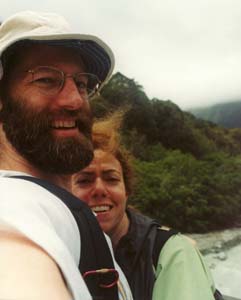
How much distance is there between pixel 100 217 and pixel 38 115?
0.46 metres

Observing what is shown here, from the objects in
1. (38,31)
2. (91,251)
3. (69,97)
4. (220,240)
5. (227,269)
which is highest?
(38,31)

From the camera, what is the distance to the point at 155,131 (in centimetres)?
158

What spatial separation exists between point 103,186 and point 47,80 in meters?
0.46

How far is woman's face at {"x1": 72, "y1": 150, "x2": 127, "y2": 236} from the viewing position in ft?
3.59

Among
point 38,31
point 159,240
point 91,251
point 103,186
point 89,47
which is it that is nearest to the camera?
point 91,251

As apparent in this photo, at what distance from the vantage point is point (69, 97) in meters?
0.71

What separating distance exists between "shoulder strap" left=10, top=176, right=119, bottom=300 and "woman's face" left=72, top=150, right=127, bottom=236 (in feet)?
1.86

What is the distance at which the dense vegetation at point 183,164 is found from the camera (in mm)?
1556

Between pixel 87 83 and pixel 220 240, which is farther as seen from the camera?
pixel 220 240

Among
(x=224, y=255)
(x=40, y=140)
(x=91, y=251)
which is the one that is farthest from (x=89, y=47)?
(x=224, y=255)

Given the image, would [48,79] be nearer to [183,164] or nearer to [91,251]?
[91,251]

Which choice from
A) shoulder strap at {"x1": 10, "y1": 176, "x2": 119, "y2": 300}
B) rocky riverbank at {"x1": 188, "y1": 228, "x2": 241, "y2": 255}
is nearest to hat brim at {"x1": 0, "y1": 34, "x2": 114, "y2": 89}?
shoulder strap at {"x1": 10, "y1": 176, "x2": 119, "y2": 300}

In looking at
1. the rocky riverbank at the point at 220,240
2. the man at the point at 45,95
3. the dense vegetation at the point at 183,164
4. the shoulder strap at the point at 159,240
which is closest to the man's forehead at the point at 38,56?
the man at the point at 45,95

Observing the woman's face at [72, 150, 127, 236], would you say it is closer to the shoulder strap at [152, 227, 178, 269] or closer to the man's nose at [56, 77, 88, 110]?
the shoulder strap at [152, 227, 178, 269]
